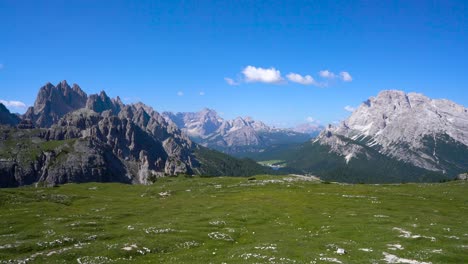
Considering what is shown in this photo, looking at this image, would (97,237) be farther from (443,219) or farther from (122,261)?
(443,219)

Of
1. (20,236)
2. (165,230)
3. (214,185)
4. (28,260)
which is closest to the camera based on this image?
(28,260)

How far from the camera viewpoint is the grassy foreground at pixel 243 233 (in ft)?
133

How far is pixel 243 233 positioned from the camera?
186 ft

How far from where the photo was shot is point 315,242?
156 feet

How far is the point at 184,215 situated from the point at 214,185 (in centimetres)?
7891

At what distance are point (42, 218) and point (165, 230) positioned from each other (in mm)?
25170

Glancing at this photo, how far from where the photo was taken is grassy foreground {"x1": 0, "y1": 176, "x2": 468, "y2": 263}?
1597 inches

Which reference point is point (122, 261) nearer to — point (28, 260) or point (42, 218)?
point (28, 260)

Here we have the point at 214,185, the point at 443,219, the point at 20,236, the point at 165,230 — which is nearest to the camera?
the point at 20,236

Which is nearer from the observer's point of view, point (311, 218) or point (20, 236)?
point (20, 236)

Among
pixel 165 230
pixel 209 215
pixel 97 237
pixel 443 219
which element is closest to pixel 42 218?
pixel 97 237

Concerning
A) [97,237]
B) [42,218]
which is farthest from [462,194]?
[42,218]

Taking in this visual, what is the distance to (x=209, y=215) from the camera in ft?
237

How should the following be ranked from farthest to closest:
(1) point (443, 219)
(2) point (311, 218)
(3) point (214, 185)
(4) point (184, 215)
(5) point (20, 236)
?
(3) point (214, 185), (4) point (184, 215), (2) point (311, 218), (1) point (443, 219), (5) point (20, 236)
